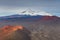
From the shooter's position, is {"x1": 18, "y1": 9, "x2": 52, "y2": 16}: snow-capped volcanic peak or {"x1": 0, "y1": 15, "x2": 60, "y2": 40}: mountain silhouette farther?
{"x1": 18, "y1": 9, "x2": 52, "y2": 16}: snow-capped volcanic peak

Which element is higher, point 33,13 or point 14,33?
point 33,13

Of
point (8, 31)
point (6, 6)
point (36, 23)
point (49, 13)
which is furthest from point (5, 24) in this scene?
point (49, 13)

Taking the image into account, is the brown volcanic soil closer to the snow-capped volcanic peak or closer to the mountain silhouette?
the mountain silhouette

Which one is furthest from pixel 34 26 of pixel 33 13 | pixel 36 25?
pixel 33 13

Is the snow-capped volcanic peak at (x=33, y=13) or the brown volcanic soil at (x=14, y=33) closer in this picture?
the brown volcanic soil at (x=14, y=33)

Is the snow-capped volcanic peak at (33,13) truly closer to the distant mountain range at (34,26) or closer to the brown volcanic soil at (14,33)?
the distant mountain range at (34,26)

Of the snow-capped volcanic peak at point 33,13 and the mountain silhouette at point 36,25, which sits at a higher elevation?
the snow-capped volcanic peak at point 33,13

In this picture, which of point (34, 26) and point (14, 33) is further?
point (34, 26)

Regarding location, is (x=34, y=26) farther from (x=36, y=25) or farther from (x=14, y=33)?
(x=14, y=33)

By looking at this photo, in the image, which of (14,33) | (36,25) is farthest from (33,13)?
(14,33)

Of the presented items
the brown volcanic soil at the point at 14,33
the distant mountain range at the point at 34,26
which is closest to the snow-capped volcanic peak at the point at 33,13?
the distant mountain range at the point at 34,26

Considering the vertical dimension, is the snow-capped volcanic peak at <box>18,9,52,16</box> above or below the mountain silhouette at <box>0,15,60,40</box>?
above

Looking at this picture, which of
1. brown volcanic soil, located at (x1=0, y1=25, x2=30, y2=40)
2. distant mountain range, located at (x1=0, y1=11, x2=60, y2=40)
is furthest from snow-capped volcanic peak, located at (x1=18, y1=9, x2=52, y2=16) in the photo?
brown volcanic soil, located at (x1=0, y1=25, x2=30, y2=40)
